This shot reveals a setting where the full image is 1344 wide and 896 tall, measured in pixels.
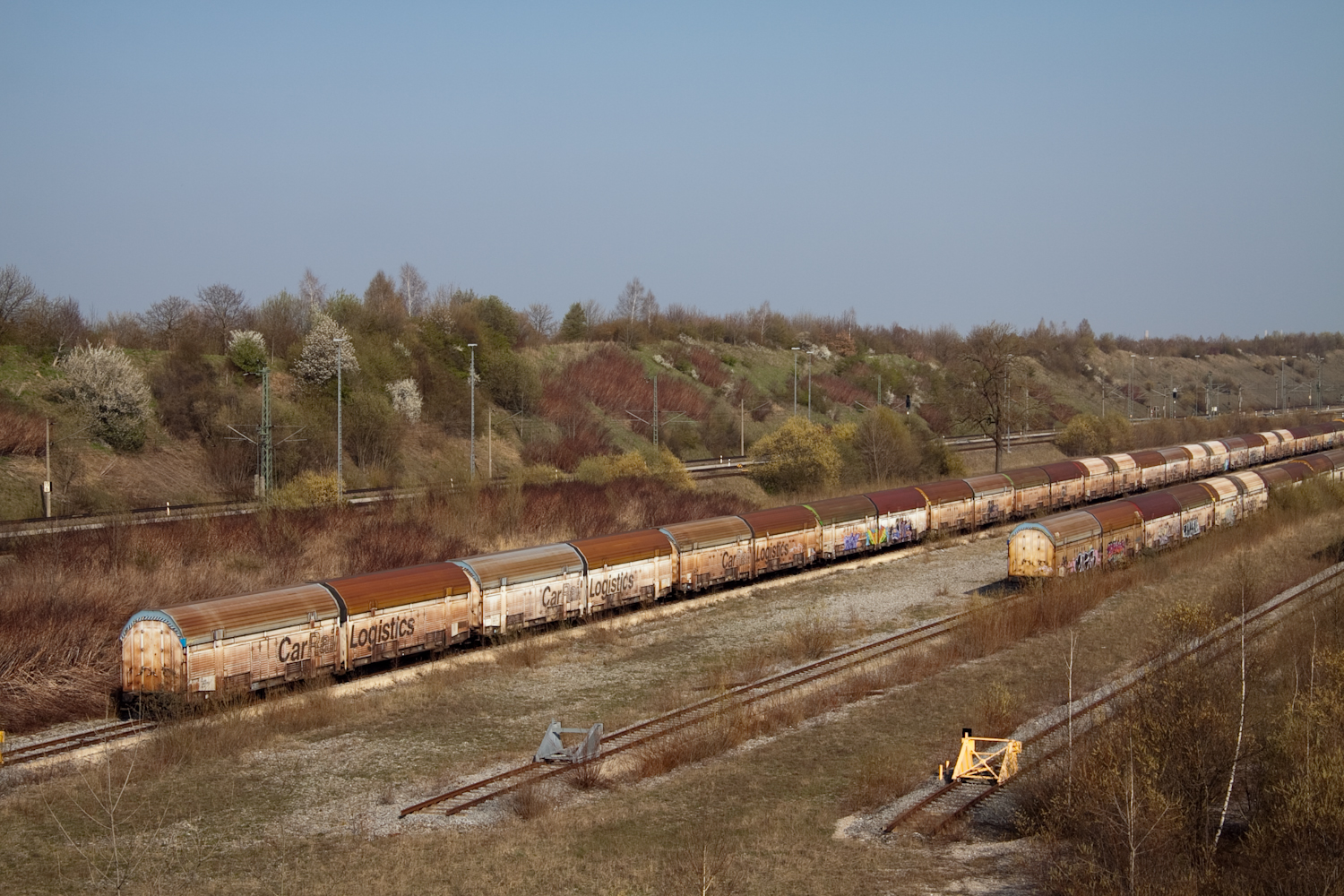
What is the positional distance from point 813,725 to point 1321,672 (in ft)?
28.0

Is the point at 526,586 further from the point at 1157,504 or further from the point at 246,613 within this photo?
the point at 1157,504

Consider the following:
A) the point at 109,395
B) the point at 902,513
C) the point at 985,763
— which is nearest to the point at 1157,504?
the point at 902,513

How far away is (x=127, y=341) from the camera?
69688 mm

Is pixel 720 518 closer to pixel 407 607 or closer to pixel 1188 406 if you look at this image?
pixel 407 607

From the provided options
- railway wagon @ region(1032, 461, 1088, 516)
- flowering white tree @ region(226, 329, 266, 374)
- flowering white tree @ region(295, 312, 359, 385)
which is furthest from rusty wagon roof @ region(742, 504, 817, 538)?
flowering white tree @ region(226, 329, 266, 374)

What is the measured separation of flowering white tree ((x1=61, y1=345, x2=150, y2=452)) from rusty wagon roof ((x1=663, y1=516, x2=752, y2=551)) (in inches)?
1322

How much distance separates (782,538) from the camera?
36.3 m

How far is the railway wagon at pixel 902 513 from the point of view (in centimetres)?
4122

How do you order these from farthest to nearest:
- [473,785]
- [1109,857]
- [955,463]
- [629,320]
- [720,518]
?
[629,320], [955,463], [720,518], [473,785], [1109,857]

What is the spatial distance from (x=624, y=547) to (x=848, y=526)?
1168cm

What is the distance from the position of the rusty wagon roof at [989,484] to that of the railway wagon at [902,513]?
13.8ft

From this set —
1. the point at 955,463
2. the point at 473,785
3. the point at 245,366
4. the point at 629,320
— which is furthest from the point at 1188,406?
the point at 473,785

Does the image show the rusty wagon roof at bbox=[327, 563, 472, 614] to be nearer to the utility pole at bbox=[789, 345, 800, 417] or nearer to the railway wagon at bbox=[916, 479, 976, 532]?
the railway wagon at bbox=[916, 479, 976, 532]

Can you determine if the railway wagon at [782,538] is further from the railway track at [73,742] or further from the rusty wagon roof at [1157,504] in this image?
the railway track at [73,742]
